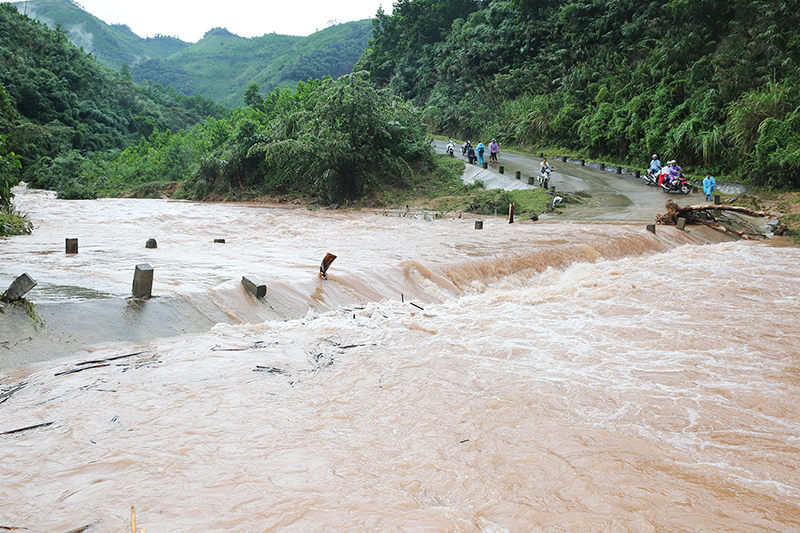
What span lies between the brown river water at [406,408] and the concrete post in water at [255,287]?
0.34ft

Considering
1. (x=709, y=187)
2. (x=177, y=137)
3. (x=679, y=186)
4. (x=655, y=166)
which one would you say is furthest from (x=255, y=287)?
(x=177, y=137)

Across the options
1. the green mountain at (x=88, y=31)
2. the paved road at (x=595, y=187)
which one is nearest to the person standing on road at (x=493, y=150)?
the paved road at (x=595, y=187)

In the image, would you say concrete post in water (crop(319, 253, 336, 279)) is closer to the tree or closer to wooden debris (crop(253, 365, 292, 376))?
wooden debris (crop(253, 365, 292, 376))

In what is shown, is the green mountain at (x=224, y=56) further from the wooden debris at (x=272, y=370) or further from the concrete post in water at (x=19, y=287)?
the wooden debris at (x=272, y=370)

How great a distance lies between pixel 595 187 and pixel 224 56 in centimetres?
11800

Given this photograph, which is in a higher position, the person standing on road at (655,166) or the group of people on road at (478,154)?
the group of people on road at (478,154)

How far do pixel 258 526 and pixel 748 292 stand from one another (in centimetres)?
875

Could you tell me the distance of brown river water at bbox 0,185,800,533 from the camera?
10.3 ft

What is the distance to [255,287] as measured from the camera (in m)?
6.84

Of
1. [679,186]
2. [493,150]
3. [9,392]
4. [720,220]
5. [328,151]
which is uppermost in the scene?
[493,150]

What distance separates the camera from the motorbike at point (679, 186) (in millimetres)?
19781

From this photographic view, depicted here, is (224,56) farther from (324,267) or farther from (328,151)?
(324,267)

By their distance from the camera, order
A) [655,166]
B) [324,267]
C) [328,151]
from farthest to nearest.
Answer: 1. [328,151]
2. [655,166]
3. [324,267]

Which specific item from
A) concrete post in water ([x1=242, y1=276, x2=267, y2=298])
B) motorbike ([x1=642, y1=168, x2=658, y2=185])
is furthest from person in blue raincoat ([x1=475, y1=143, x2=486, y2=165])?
concrete post in water ([x1=242, y1=276, x2=267, y2=298])
